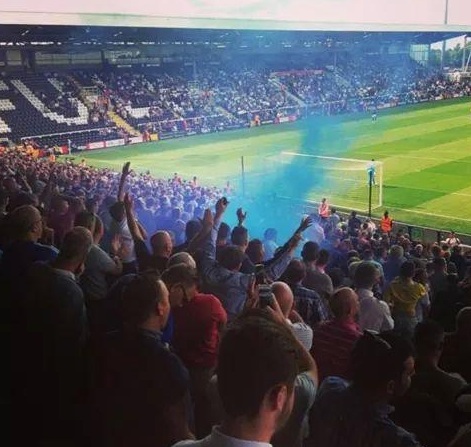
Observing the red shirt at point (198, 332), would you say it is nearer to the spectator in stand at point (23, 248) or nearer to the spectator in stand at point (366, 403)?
the spectator in stand at point (23, 248)

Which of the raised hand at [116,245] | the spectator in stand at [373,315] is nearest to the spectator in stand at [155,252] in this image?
the raised hand at [116,245]

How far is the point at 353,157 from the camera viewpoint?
108ft

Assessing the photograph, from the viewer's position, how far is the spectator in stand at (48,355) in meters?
3.79

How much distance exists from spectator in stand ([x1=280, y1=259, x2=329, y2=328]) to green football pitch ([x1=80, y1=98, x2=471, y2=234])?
610 inches

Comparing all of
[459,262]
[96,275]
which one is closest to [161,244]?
[96,275]

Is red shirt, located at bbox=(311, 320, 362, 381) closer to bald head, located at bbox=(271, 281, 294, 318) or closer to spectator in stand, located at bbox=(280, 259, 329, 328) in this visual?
bald head, located at bbox=(271, 281, 294, 318)

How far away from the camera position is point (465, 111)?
51594 mm

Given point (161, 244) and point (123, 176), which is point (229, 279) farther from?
point (123, 176)

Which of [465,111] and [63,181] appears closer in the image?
[63,181]

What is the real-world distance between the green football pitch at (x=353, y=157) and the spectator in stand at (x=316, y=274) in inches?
534

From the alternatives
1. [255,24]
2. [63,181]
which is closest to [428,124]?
[255,24]

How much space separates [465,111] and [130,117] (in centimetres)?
2582

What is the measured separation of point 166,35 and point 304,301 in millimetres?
42483

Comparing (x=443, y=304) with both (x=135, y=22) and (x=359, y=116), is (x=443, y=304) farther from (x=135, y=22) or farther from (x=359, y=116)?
(x=359, y=116)
